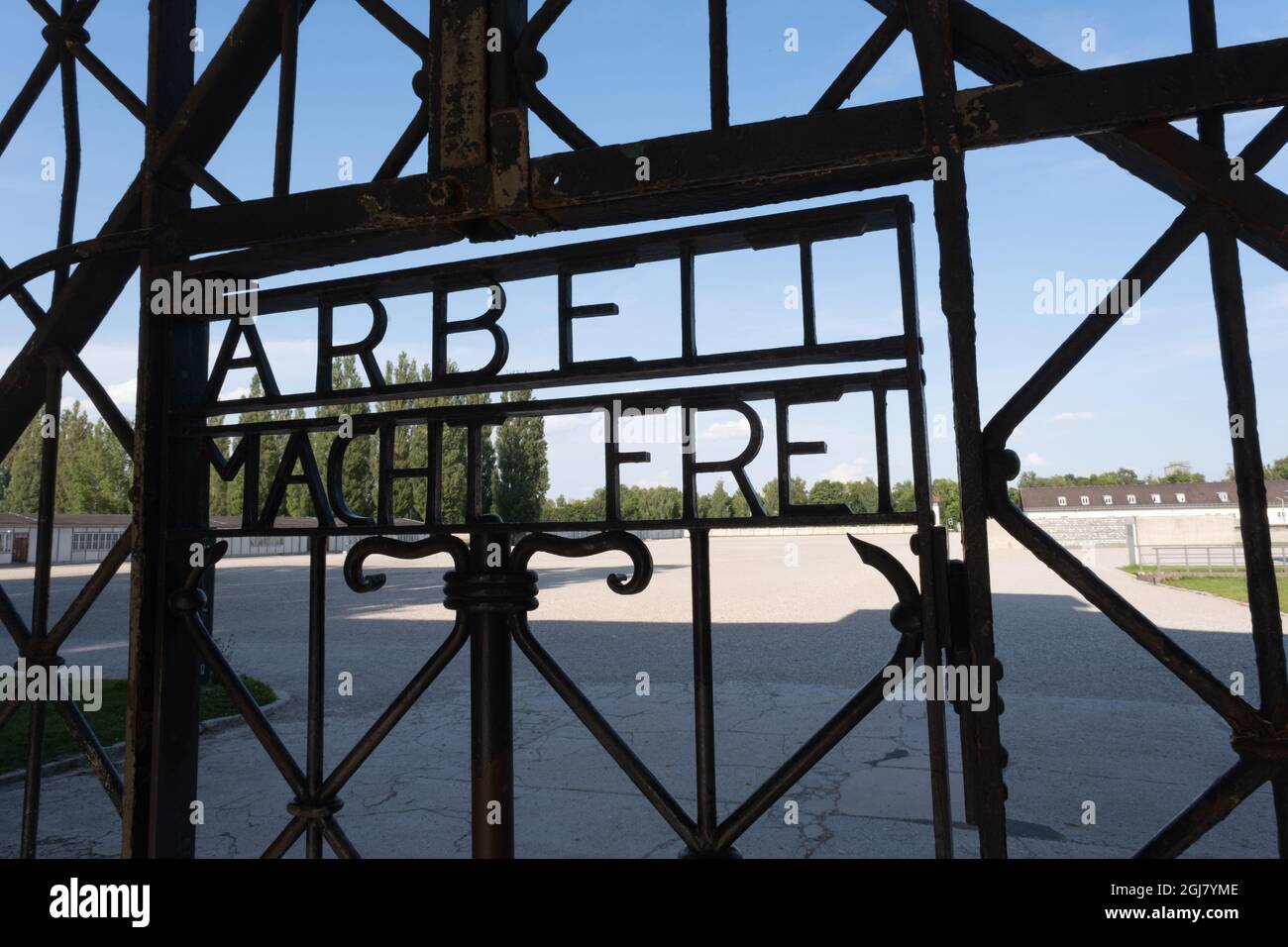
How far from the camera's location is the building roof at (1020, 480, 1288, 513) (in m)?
51.4

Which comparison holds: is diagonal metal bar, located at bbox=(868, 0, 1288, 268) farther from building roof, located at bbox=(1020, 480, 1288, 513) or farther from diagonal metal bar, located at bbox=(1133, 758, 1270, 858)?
building roof, located at bbox=(1020, 480, 1288, 513)

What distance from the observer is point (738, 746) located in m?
5.63

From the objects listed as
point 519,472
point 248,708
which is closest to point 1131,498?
point 519,472

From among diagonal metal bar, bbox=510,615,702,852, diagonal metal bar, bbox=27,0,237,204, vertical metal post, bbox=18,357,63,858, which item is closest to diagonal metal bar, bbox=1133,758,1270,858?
diagonal metal bar, bbox=510,615,702,852

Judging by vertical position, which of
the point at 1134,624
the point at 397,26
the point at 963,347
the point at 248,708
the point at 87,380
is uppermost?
the point at 397,26

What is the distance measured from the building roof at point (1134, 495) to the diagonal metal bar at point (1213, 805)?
54.6 m

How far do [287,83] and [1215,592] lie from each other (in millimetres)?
18593

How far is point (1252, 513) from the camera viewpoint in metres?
1.34

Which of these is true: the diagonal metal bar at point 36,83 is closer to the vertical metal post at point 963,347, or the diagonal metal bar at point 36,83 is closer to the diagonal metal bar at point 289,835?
the diagonal metal bar at point 289,835

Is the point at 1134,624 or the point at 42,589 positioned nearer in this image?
the point at 1134,624

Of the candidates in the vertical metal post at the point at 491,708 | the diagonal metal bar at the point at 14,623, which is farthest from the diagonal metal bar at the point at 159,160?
the vertical metal post at the point at 491,708

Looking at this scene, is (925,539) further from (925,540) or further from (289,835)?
(289,835)

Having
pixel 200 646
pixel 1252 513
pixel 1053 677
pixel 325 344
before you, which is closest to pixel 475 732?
pixel 200 646

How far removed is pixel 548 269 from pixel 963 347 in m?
0.89
